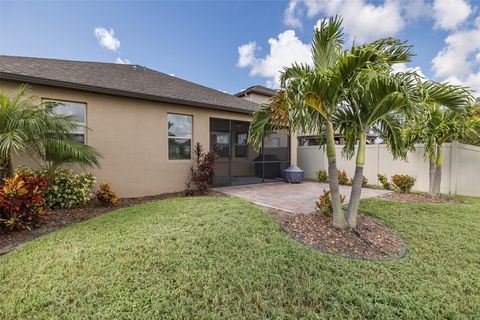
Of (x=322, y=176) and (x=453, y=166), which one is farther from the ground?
(x=453, y=166)

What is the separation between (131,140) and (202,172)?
252 cm

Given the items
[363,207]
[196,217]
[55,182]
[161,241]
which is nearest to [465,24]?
[363,207]

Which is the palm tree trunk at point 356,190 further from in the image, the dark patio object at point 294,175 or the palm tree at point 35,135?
the dark patio object at point 294,175

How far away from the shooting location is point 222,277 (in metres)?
2.65

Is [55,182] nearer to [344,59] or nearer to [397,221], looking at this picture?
[344,59]

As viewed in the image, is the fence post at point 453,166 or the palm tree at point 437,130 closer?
the palm tree at point 437,130

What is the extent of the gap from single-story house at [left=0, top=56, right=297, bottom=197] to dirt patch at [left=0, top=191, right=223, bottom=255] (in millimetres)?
917

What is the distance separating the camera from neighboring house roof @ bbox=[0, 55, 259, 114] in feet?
19.0

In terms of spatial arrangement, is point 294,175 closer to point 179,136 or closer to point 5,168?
point 179,136

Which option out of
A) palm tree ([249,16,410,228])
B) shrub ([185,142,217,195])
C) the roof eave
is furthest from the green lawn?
the roof eave

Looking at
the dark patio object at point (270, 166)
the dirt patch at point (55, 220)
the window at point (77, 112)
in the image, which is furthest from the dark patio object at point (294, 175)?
the window at point (77, 112)

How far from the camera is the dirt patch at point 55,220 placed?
385cm

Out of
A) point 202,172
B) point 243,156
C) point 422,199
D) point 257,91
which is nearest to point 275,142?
point 243,156

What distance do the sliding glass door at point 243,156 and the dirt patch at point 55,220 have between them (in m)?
3.74
